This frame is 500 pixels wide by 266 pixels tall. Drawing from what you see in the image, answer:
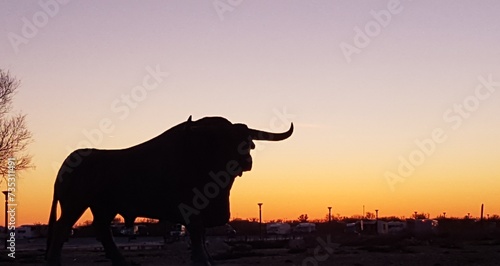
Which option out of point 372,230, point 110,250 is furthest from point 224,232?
point 110,250

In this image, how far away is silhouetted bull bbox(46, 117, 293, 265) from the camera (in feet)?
40.3

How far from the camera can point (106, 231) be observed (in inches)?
518

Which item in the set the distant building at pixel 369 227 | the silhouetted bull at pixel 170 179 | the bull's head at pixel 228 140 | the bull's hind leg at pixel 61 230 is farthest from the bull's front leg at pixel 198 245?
the distant building at pixel 369 227

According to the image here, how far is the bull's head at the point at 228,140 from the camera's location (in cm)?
1227

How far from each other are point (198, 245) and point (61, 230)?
2.54m

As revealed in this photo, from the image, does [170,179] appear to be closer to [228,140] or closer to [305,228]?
[228,140]

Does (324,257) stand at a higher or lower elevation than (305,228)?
lower

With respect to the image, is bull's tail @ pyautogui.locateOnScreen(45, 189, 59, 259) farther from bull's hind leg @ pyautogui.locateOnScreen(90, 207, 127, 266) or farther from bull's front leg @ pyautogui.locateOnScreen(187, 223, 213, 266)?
bull's front leg @ pyautogui.locateOnScreen(187, 223, 213, 266)

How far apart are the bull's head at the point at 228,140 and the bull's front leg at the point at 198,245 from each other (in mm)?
1072

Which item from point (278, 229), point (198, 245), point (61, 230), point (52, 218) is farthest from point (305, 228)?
point (198, 245)

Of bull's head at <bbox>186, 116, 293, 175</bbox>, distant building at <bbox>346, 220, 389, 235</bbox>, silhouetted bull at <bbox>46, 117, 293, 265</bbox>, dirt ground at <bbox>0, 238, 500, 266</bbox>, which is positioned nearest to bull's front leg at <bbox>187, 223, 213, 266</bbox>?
silhouetted bull at <bbox>46, 117, 293, 265</bbox>

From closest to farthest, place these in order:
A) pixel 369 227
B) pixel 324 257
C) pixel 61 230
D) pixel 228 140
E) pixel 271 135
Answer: pixel 228 140 → pixel 271 135 → pixel 61 230 → pixel 324 257 → pixel 369 227

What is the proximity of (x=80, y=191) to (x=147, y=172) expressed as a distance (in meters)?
1.33

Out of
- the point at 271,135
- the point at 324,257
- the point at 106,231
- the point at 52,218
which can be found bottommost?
the point at 324,257
